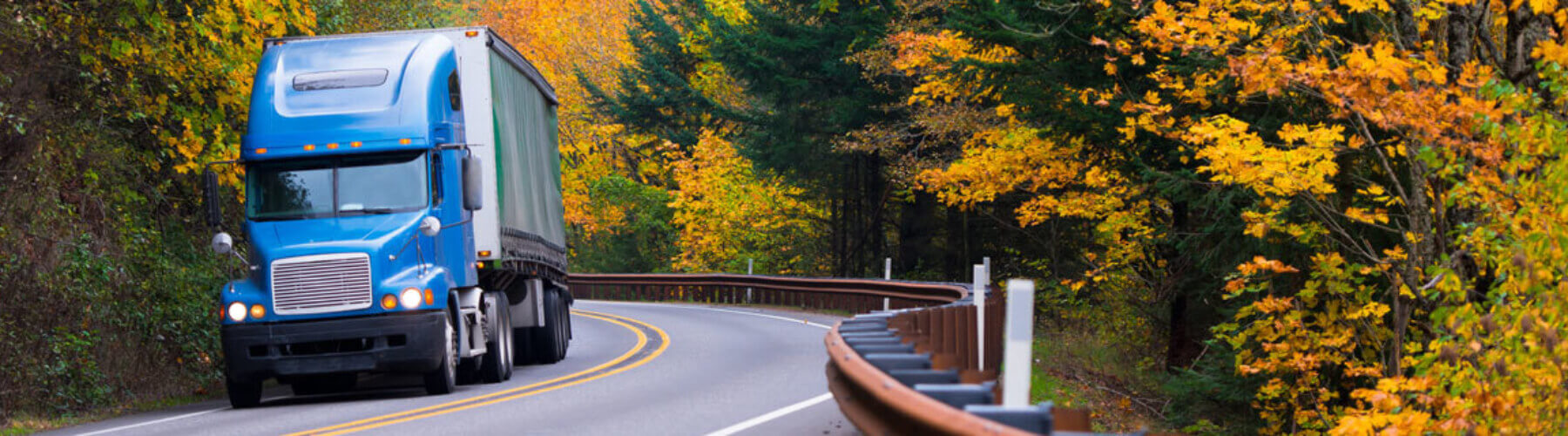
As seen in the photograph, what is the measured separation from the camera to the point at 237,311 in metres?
14.3

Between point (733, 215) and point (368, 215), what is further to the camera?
point (733, 215)

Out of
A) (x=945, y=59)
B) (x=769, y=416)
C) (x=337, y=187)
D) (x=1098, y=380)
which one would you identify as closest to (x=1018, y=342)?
(x=769, y=416)

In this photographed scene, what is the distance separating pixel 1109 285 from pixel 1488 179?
49.8 ft

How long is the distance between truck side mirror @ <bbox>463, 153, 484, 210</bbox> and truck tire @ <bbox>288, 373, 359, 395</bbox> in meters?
2.37

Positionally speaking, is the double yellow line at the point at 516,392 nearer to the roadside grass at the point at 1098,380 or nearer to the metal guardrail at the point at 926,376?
the metal guardrail at the point at 926,376

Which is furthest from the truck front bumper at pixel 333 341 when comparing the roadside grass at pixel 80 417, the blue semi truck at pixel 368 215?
the roadside grass at pixel 80 417

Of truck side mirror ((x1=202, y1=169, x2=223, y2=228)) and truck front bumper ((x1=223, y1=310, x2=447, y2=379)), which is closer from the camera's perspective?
truck front bumper ((x1=223, y1=310, x2=447, y2=379))

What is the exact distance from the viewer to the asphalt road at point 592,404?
38.7 ft

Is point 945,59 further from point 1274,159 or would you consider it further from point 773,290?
point 1274,159

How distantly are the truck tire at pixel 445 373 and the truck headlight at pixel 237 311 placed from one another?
1.76 meters

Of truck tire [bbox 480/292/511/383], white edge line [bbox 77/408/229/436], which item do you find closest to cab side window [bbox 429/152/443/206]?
truck tire [bbox 480/292/511/383]

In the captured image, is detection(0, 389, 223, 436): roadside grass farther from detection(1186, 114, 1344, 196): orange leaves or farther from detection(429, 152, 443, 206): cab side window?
detection(1186, 114, 1344, 196): orange leaves

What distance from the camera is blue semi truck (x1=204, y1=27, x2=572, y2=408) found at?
14281mm

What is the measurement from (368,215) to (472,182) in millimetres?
1094
